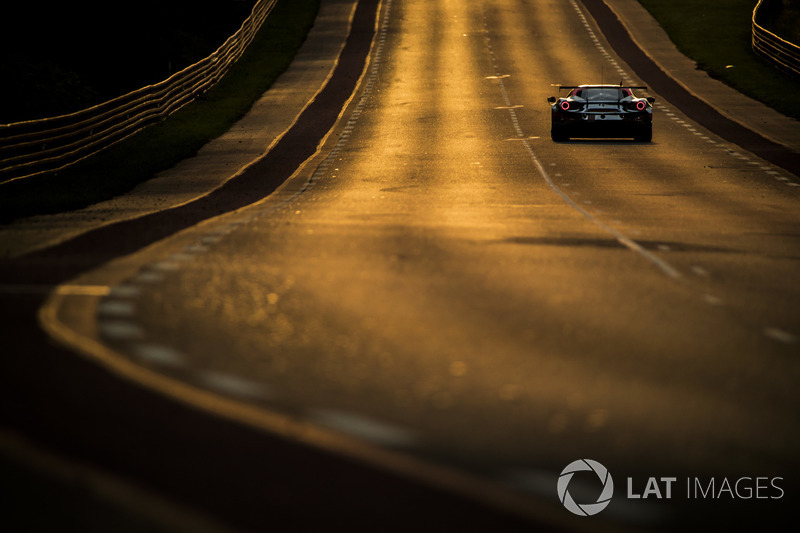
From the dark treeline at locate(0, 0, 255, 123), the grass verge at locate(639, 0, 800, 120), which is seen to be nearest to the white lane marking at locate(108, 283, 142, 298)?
the dark treeline at locate(0, 0, 255, 123)

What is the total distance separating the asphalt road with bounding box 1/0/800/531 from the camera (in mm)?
5238

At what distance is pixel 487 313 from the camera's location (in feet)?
29.8

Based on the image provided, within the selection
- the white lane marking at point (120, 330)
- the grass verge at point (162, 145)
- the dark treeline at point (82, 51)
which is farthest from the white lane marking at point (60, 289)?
the dark treeline at point (82, 51)

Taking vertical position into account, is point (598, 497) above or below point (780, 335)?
above

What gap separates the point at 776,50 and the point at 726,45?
6.77m

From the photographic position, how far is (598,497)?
5051mm

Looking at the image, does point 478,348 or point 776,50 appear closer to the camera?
point 478,348

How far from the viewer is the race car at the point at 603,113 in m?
31.2

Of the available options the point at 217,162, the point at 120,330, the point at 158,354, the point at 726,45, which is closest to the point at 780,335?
the point at 158,354

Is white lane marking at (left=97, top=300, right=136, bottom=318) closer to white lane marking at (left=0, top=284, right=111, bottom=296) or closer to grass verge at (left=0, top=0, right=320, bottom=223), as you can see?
white lane marking at (left=0, top=284, right=111, bottom=296)

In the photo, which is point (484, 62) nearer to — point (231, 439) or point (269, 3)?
point (269, 3)

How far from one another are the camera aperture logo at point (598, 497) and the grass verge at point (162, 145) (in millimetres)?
13566

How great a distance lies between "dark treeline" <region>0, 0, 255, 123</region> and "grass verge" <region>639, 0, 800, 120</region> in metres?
22.2

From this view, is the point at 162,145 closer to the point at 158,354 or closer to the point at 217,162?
the point at 217,162
